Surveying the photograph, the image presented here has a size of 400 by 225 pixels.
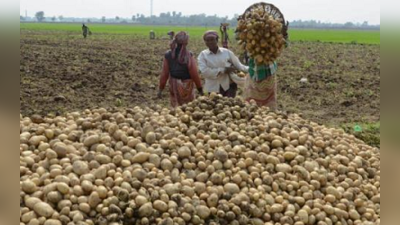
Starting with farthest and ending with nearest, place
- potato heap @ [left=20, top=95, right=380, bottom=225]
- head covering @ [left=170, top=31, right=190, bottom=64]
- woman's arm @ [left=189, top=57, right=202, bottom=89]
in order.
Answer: woman's arm @ [left=189, top=57, right=202, bottom=89]
head covering @ [left=170, top=31, right=190, bottom=64]
potato heap @ [left=20, top=95, right=380, bottom=225]

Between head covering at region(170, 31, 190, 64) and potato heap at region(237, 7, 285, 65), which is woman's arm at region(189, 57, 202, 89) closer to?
head covering at region(170, 31, 190, 64)

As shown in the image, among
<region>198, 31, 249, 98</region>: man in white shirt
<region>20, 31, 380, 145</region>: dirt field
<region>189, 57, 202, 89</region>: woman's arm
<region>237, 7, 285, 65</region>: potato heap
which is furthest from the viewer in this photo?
<region>20, 31, 380, 145</region>: dirt field

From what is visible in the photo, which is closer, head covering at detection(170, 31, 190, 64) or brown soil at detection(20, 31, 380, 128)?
head covering at detection(170, 31, 190, 64)

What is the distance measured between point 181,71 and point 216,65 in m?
0.47

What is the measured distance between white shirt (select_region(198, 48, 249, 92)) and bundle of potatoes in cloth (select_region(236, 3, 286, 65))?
286 millimetres

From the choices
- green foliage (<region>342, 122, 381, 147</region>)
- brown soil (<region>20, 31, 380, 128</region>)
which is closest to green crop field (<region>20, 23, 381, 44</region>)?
brown soil (<region>20, 31, 380, 128</region>)

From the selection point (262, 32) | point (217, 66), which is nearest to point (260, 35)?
point (262, 32)

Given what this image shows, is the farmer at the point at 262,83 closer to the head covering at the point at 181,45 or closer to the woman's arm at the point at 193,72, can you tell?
the woman's arm at the point at 193,72

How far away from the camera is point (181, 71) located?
19.4 feet

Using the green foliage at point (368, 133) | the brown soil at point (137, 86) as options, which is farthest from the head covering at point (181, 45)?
the brown soil at point (137, 86)

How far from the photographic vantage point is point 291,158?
389 centimetres

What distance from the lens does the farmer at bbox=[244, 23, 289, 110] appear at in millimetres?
5871

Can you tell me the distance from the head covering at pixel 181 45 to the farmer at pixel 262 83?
29.8 inches
